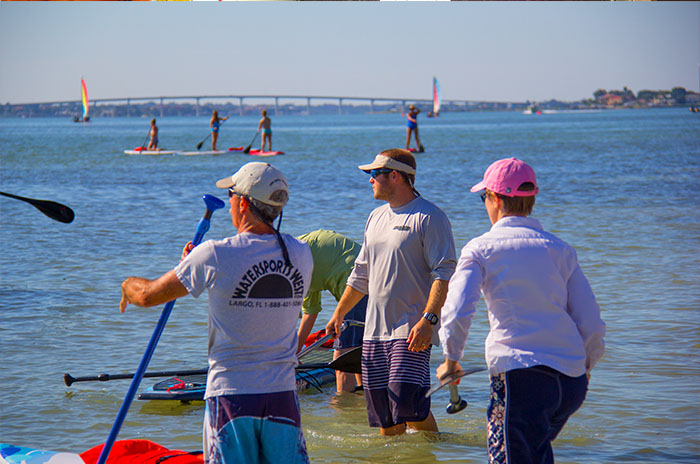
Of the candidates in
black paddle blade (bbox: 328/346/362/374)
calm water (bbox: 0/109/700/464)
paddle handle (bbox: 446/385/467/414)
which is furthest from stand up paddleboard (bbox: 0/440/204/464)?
black paddle blade (bbox: 328/346/362/374)

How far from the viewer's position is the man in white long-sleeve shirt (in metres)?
2.97

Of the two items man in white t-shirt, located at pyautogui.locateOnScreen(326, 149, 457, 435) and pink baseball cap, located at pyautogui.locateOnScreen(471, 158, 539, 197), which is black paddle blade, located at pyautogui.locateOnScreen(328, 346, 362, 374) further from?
pink baseball cap, located at pyautogui.locateOnScreen(471, 158, 539, 197)

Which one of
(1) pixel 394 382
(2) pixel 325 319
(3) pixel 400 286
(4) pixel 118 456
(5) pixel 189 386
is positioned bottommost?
(2) pixel 325 319

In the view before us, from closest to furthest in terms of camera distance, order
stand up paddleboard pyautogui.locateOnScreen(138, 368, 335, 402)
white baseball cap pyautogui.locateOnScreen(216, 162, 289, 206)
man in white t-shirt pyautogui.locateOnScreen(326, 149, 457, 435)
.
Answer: white baseball cap pyautogui.locateOnScreen(216, 162, 289, 206)
man in white t-shirt pyautogui.locateOnScreen(326, 149, 457, 435)
stand up paddleboard pyautogui.locateOnScreen(138, 368, 335, 402)

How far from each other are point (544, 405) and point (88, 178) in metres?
26.9

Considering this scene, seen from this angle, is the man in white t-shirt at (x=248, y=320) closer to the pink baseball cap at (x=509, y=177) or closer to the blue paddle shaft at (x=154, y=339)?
the blue paddle shaft at (x=154, y=339)

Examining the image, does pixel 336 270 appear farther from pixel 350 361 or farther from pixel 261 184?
pixel 261 184

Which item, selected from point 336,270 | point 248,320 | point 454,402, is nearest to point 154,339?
point 248,320

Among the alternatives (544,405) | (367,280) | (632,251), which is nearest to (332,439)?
(367,280)

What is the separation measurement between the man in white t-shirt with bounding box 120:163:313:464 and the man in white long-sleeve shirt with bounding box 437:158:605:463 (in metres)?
0.61

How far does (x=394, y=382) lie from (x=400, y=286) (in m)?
0.52

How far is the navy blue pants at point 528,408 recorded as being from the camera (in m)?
2.98

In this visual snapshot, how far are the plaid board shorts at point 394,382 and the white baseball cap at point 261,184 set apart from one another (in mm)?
1545

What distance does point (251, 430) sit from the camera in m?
2.95
